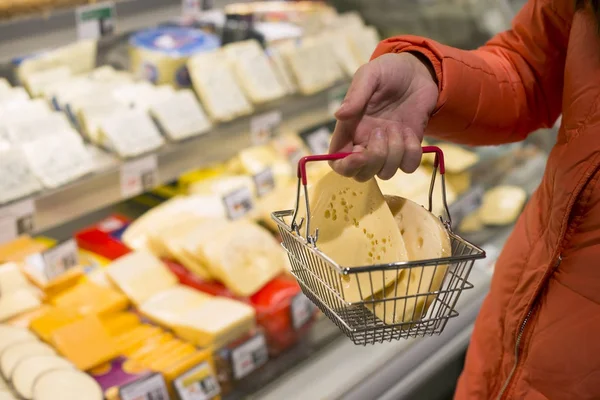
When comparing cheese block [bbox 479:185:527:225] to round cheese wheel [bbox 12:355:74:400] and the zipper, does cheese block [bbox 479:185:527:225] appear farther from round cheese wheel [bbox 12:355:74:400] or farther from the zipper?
round cheese wheel [bbox 12:355:74:400]

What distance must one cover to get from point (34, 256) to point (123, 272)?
0.26 meters

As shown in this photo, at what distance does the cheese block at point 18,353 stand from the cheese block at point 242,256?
0.49m

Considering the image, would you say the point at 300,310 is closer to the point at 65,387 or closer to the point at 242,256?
the point at 242,256

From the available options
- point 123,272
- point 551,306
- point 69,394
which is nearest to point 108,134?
point 123,272

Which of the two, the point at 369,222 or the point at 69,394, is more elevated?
the point at 369,222

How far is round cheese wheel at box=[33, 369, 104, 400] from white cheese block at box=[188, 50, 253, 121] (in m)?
0.84

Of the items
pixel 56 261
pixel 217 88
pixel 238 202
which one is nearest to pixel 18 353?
pixel 56 261

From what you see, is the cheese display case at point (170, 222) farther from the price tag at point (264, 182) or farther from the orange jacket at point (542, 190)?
the orange jacket at point (542, 190)

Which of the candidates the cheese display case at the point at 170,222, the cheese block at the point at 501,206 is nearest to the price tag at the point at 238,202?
the cheese display case at the point at 170,222

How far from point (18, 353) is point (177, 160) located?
24.7 inches

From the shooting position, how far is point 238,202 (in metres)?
2.14

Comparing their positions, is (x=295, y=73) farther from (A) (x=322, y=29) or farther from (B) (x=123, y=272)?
(B) (x=123, y=272)

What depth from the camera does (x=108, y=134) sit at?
175 centimetres

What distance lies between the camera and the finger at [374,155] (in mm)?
816
